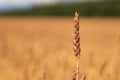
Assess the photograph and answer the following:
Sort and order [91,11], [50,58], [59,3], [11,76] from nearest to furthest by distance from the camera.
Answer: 1. [11,76]
2. [50,58]
3. [91,11]
4. [59,3]

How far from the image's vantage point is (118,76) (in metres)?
2.38

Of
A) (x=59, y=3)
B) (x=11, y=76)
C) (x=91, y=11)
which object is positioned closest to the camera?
(x=11, y=76)

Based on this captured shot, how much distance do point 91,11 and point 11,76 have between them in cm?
3129

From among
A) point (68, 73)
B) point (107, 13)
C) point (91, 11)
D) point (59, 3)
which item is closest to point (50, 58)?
point (68, 73)

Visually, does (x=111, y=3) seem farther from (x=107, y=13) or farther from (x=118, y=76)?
(x=118, y=76)

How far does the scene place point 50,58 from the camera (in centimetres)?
364

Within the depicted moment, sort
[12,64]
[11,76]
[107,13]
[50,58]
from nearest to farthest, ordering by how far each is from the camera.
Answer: [11,76]
[12,64]
[50,58]
[107,13]

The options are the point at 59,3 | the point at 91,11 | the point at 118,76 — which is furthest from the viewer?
the point at 59,3

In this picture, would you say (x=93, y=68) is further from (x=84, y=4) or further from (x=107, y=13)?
(x=84, y=4)

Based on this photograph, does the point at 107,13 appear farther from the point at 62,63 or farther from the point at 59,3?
the point at 62,63

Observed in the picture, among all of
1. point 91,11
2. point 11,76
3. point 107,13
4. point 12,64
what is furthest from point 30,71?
point 91,11

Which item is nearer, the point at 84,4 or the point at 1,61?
the point at 1,61

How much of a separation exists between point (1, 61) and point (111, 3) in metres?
30.0

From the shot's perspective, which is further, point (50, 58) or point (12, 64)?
point (50, 58)
